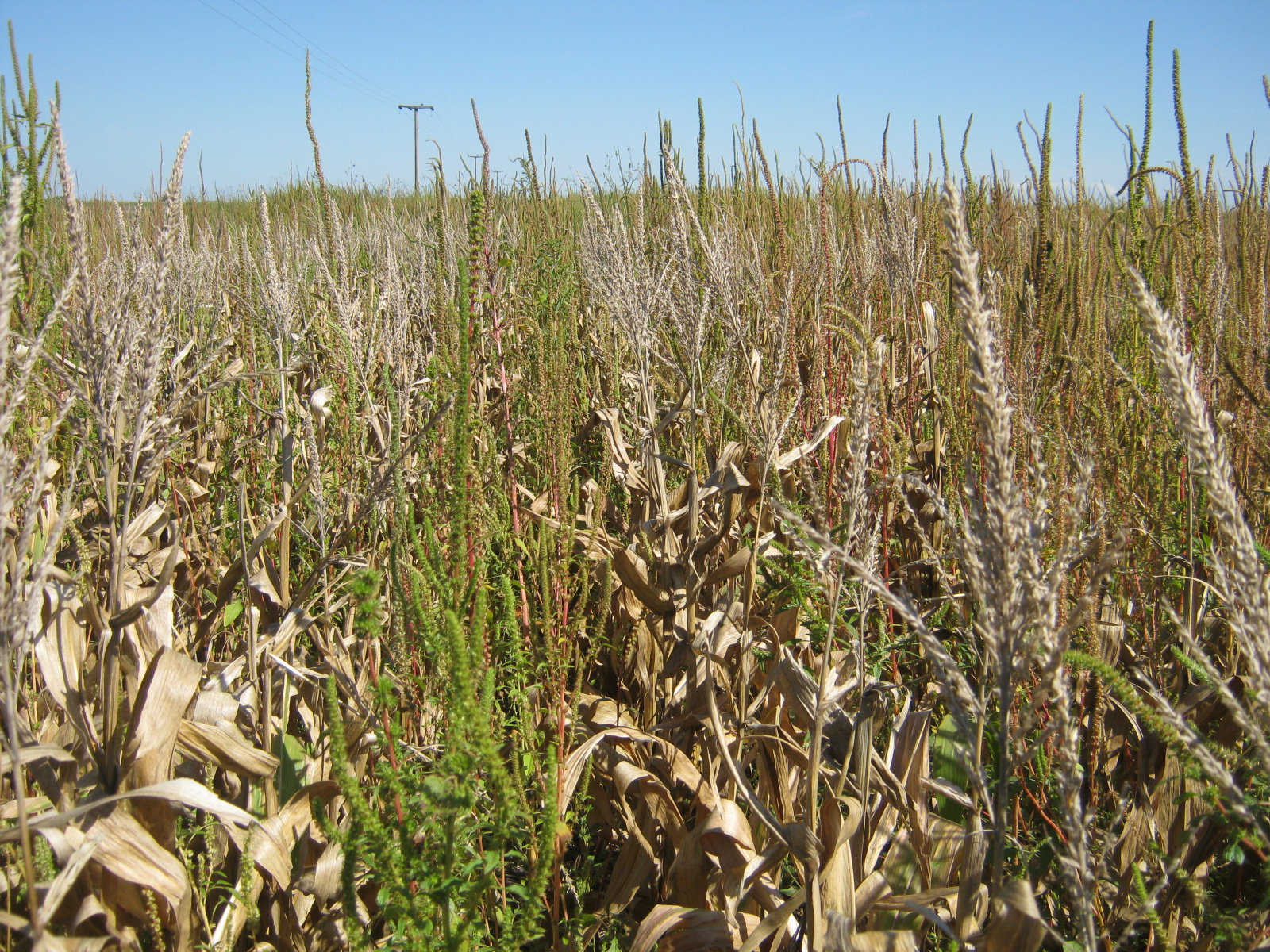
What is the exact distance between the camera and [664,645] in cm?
194

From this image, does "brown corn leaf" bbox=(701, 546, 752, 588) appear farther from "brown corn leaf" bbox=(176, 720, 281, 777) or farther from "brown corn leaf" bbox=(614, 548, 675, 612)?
"brown corn leaf" bbox=(176, 720, 281, 777)

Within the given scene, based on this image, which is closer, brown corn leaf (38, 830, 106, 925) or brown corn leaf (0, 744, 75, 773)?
brown corn leaf (38, 830, 106, 925)

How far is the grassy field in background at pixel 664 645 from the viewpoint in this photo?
3.07ft

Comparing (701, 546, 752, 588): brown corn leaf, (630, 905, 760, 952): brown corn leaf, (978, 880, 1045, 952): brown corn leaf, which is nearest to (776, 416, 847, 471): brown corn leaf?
(701, 546, 752, 588): brown corn leaf

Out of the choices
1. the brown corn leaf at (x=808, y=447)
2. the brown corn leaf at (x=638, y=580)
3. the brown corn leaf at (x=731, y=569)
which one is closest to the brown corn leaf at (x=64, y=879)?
the brown corn leaf at (x=638, y=580)

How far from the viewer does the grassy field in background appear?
935mm

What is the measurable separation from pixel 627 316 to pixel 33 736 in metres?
1.55

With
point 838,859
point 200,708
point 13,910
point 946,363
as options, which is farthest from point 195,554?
point 946,363

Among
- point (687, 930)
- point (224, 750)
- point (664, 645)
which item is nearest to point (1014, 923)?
point (687, 930)

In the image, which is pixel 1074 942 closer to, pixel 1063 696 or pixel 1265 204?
pixel 1063 696

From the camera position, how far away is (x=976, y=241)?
12.4 ft

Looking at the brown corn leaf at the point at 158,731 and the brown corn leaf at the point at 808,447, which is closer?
the brown corn leaf at the point at 158,731

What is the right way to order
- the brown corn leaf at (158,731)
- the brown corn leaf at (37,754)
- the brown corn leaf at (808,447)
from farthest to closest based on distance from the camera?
1. the brown corn leaf at (808,447)
2. the brown corn leaf at (158,731)
3. the brown corn leaf at (37,754)

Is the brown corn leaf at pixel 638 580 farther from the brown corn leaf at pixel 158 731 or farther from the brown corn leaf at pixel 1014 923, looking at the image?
the brown corn leaf at pixel 1014 923
